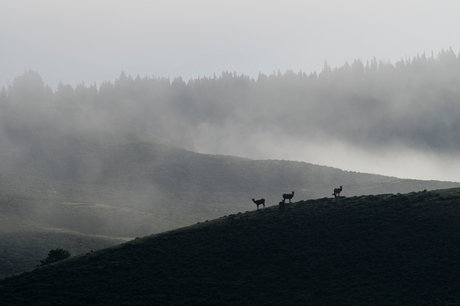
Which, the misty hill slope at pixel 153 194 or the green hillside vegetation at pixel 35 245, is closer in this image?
the green hillside vegetation at pixel 35 245

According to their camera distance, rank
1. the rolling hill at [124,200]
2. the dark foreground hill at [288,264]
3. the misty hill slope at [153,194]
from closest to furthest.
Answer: the dark foreground hill at [288,264], the rolling hill at [124,200], the misty hill slope at [153,194]

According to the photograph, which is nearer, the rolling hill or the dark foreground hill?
the dark foreground hill

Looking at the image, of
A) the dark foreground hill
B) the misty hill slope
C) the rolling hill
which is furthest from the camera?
the misty hill slope

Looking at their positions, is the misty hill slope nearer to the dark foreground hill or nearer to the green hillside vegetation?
the green hillside vegetation

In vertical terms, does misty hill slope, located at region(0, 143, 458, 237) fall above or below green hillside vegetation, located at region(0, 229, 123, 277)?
above

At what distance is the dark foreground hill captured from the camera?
96.8ft

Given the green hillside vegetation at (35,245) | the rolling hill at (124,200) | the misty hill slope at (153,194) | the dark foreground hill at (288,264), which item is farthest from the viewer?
the misty hill slope at (153,194)

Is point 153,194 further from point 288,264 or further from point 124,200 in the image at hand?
point 288,264

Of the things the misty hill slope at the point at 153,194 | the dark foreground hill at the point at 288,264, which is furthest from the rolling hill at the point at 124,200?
the dark foreground hill at the point at 288,264

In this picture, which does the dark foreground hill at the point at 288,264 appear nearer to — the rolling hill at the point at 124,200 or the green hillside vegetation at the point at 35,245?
the green hillside vegetation at the point at 35,245

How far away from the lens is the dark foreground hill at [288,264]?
29.5 m

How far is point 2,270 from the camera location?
7106 centimetres

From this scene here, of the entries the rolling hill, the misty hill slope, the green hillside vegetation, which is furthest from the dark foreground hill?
the misty hill slope

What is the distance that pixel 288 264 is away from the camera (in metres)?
35.2
